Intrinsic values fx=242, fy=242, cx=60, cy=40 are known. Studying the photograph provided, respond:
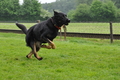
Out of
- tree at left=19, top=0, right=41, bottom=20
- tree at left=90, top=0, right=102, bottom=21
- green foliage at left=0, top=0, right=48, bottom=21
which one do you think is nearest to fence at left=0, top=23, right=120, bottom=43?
green foliage at left=0, top=0, right=48, bottom=21

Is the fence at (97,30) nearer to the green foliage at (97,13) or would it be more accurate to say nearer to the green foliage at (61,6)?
the green foliage at (97,13)

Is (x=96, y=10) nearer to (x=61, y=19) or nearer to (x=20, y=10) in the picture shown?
(x=20, y=10)

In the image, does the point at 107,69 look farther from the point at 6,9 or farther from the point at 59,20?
the point at 6,9

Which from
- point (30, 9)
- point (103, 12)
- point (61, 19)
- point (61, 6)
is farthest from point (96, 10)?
point (61, 6)

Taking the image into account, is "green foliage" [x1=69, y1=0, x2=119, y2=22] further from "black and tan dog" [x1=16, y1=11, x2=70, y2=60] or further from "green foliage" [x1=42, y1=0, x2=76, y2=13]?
"green foliage" [x1=42, y1=0, x2=76, y2=13]

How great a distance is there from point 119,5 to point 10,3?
115 feet

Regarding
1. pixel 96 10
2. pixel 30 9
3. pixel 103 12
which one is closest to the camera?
pixel 103 12

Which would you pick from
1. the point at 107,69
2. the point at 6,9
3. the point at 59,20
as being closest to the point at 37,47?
the point at 59,20

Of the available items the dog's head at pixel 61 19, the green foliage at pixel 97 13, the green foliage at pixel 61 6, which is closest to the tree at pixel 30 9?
the green foliage at pixel 97 13

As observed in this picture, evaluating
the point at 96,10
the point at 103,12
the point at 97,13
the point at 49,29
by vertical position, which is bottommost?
the point at 97,13

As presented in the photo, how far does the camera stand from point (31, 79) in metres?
5.49

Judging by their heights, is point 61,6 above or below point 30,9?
below

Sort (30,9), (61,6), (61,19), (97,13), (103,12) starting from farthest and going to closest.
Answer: (61,6)
(30,9)
(97,13)
(103,12)
(61,19)

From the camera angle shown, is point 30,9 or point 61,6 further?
point 61,6
